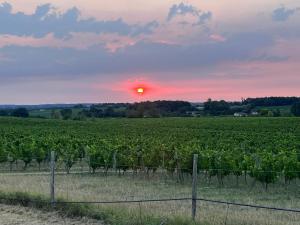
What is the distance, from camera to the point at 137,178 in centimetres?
2625

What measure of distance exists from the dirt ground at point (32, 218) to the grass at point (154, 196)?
29 cm

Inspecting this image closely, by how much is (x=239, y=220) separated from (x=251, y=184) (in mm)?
12491

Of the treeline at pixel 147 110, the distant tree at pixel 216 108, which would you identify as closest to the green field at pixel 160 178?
the treeline at pixel 147 110

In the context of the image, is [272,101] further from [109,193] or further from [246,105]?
[109,193]

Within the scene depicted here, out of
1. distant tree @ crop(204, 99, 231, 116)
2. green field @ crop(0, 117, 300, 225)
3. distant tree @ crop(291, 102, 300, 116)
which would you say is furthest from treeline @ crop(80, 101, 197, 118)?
green field @ crop(0, 117, 300, 225)

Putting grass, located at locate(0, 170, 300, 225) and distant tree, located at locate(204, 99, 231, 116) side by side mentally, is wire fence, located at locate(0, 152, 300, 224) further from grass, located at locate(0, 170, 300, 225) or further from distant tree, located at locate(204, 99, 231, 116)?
distant tree, located at locate(204, 99, 231, 116)

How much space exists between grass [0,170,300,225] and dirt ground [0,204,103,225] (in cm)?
29

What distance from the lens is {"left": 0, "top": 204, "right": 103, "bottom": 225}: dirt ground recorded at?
12070 mm

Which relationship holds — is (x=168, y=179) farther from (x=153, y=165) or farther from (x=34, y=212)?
(x=34, y=212)

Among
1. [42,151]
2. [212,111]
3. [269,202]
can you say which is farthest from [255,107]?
[269,202]

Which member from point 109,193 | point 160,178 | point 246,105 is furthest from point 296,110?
point 109,193

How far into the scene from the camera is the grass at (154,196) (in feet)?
37.7

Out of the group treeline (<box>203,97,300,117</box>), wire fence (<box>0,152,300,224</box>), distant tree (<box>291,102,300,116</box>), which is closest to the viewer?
wire fence (<box>0,152,300,224</box>)

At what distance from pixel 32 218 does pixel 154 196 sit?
6.15 metres
